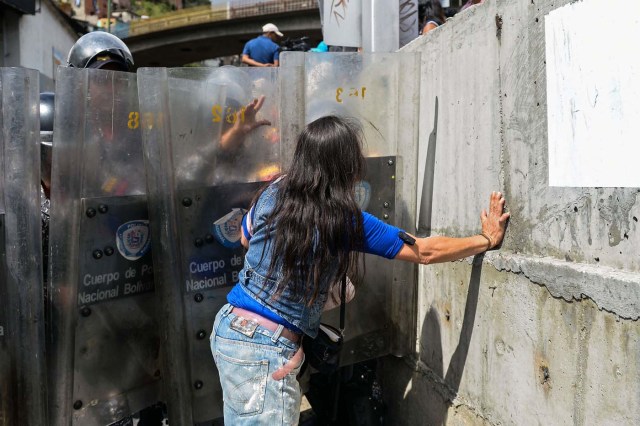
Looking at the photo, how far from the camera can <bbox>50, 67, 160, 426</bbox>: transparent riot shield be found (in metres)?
2.39

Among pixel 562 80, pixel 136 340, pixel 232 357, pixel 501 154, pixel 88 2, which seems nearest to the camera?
pixel 562 80

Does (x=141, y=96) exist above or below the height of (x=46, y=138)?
above

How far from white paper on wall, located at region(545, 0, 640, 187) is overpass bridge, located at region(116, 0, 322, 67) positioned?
2544 cm

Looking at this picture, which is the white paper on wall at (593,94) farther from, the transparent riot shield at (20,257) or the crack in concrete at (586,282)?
the transparent riot shield at (20,257)

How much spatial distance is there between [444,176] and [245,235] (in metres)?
1.07

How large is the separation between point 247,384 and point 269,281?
0.39m

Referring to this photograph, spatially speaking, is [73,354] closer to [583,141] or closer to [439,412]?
[439,412]

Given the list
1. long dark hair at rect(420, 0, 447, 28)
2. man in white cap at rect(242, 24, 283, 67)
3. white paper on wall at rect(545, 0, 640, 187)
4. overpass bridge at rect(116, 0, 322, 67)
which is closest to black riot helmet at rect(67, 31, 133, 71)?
white paper on wall at rect(545, 0, 640, 187)

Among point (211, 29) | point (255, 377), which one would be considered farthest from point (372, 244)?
point (211, 29)

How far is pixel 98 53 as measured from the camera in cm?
304

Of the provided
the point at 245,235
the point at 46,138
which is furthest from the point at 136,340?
the point at 46,138

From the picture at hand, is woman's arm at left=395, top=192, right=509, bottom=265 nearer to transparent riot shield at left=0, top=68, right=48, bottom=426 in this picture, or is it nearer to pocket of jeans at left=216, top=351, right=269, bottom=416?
pocket of jeans at left=216, top=351, right=269, bottom=416

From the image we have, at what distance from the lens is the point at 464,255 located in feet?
7.52

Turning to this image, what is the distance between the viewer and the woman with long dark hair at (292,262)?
2.05 metres
